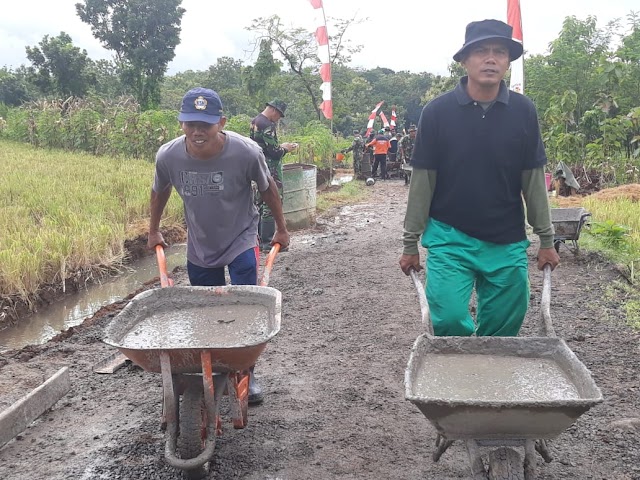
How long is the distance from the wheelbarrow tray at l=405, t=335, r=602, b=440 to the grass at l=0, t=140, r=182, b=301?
4816 millimetres

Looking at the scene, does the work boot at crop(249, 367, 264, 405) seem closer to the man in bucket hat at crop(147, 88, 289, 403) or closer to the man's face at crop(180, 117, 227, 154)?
the man in bucket hat at crop(147, 88, 289, 403)

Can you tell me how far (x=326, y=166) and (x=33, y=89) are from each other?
21.5m

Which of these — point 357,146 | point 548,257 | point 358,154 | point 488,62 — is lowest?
point 358,154

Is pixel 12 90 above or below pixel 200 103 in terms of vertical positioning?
above

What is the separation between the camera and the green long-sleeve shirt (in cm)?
275

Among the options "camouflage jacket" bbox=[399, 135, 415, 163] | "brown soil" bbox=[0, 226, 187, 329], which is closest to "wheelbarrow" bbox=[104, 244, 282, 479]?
"brown soil" bbox=[0, 226, 187, 329]

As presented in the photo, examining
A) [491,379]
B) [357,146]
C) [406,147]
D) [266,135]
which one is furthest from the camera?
[357,146]

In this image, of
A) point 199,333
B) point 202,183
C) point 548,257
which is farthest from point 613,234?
A: point 199,333

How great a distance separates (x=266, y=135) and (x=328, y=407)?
14.4ft

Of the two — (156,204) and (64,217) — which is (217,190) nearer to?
(156,204)

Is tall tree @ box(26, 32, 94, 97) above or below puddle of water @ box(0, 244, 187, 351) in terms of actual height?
above

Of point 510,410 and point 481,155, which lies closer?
point 510,410

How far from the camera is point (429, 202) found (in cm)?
280

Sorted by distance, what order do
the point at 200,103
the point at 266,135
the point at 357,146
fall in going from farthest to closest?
1. the point at 357,146
2. the point at 266,135
3. the point at 200,103
